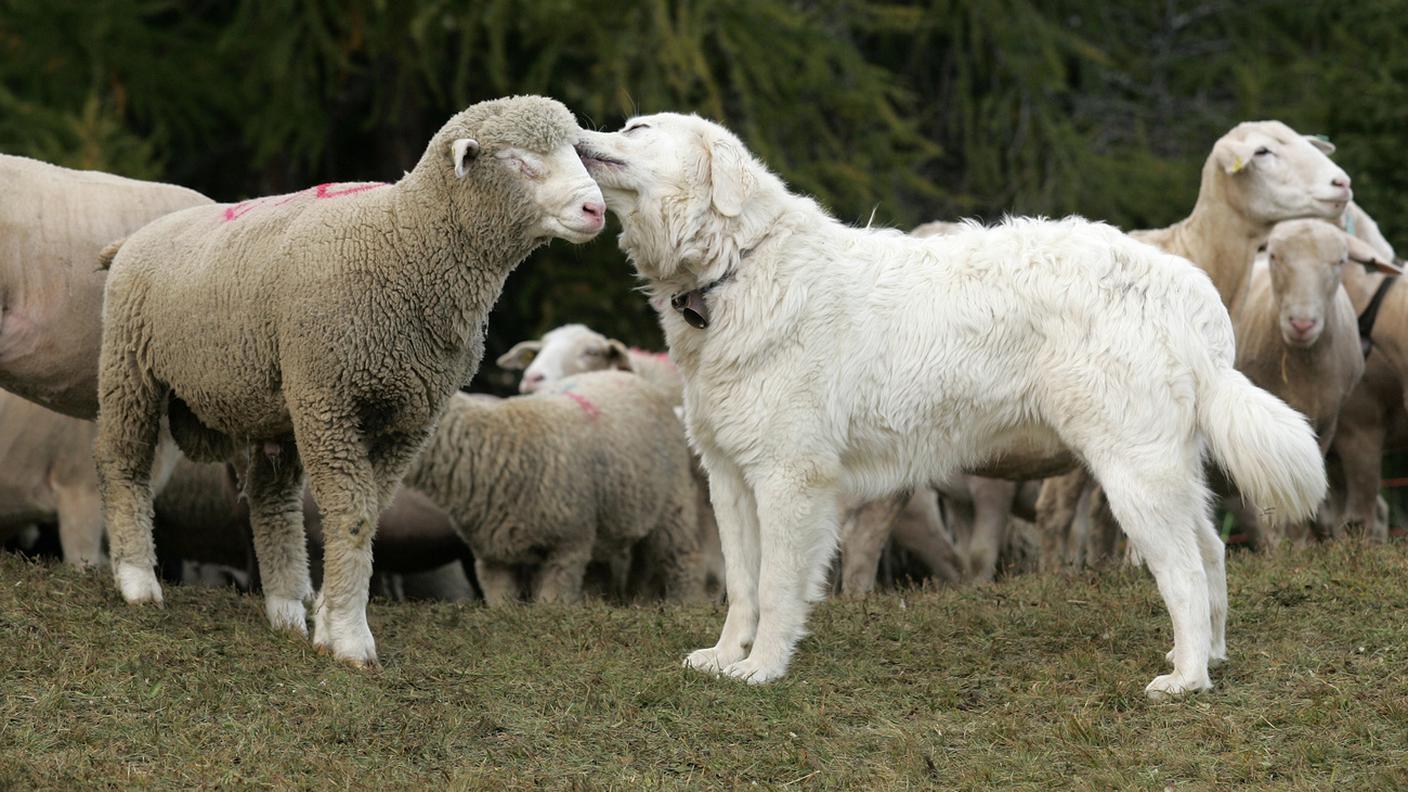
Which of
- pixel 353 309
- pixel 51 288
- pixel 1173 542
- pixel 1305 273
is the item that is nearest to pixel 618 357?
pixel 1305 273

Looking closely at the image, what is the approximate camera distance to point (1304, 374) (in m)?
9.23

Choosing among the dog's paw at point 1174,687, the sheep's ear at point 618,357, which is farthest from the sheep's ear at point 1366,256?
the sheep's ear at point 618,357

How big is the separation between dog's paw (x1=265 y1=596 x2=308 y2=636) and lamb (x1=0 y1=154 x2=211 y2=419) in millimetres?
1421

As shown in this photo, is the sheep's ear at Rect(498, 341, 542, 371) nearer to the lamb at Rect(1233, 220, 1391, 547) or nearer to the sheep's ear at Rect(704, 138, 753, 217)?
the lamb at Rect(1233, 220, 1391, 547)

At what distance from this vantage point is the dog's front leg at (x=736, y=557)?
6.58 metres

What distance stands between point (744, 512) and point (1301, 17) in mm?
15190

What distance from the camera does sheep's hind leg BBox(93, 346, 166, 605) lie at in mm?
6902

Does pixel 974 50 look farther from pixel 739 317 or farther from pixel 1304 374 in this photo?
pixel 739 317

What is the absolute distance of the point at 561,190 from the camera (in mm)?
6203

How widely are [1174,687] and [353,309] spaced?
3.25m

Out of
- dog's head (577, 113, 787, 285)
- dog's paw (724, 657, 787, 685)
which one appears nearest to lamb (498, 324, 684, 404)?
dog's head (577, 113, 787, 285)

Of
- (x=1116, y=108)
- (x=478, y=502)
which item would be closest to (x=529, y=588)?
(x=478, y=502)

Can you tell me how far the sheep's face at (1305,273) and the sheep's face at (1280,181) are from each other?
0.19 m

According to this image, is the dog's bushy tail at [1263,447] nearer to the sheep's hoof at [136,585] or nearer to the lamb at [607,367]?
the sheep's hoof at [136,585]
